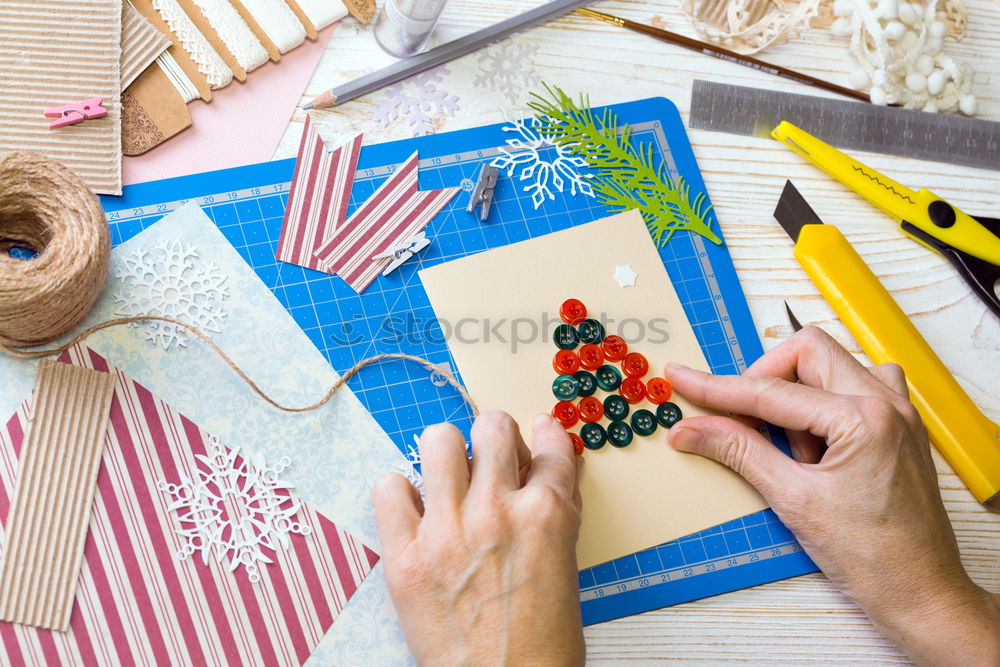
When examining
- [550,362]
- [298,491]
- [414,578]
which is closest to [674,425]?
[550,362]

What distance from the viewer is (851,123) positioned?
1.76 m

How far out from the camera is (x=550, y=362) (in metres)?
1.55

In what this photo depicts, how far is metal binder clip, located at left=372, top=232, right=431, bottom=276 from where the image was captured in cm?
153

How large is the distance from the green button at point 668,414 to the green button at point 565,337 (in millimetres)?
206

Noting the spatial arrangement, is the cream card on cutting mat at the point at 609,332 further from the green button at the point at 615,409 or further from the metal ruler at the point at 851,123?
the metal ruler at the point at 851,123

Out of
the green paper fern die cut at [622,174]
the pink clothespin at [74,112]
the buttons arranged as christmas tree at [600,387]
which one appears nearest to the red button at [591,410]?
the buttons arranged as christmas tree at [600,387]

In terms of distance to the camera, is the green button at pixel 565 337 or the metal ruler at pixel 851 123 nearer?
the green button at pixel 565 337

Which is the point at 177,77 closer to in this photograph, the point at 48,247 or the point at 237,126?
the point at 237,126

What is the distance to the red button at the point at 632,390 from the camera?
154 centimetres

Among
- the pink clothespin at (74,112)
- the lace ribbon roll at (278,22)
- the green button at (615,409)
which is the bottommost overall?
the green button at (615,409)

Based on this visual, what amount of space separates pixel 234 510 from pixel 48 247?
1.71 ft

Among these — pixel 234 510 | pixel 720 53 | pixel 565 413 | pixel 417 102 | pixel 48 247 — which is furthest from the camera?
pixel 720 53

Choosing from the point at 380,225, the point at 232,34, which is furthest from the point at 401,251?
the point at 232,34

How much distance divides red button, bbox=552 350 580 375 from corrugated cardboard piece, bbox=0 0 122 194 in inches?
33.8
